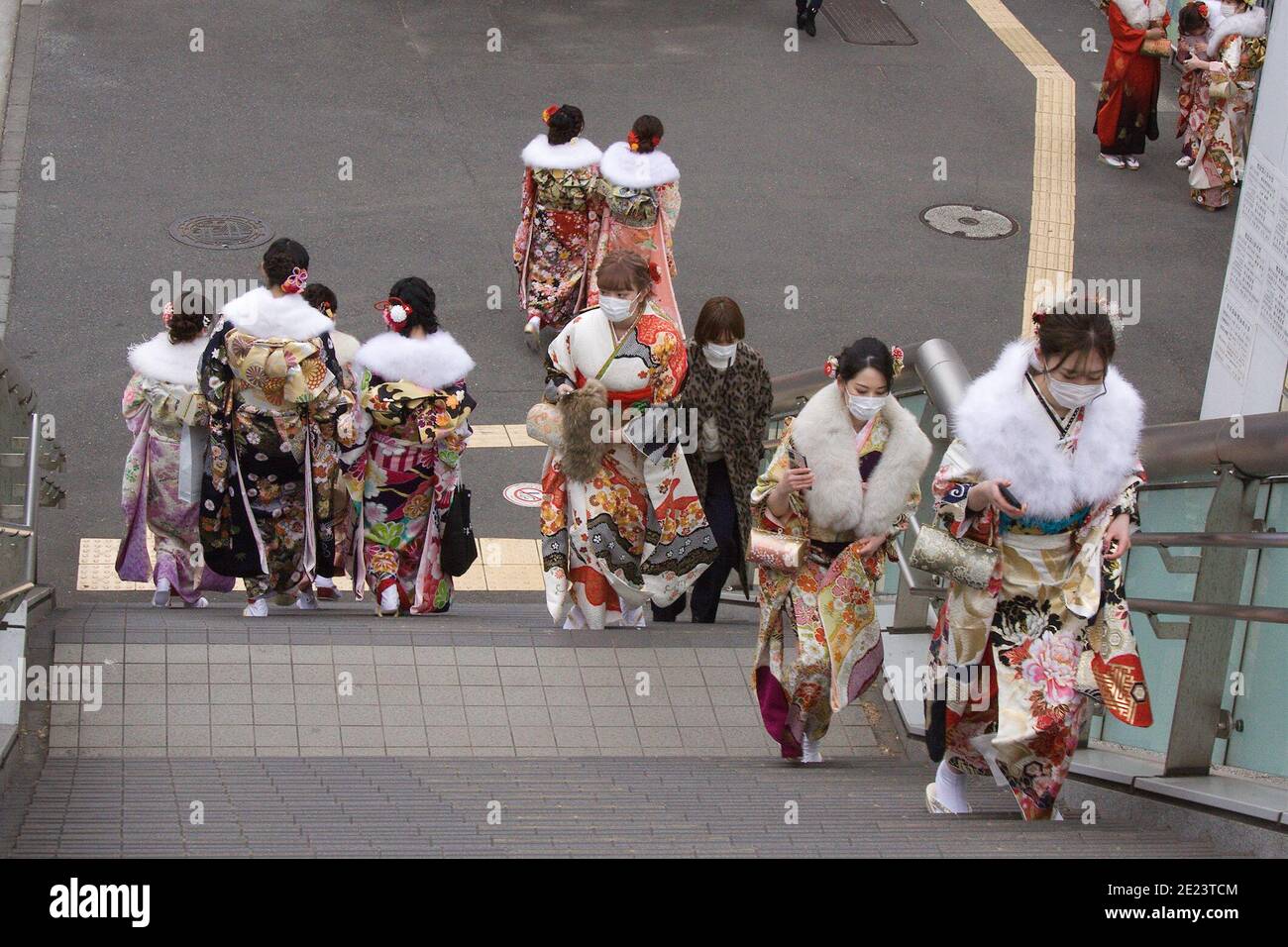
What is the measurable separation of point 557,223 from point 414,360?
484cm

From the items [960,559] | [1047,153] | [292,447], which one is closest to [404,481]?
[292,447]

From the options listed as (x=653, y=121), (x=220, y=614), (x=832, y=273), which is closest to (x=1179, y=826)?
(x=220, y=614)

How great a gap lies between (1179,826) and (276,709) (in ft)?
10.1

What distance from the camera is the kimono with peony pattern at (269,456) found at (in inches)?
277

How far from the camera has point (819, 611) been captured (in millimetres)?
5996

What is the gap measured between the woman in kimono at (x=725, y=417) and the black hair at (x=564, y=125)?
4393 mm

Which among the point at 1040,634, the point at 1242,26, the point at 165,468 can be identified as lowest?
the point at 165,468

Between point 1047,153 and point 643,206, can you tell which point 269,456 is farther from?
point 1047,153

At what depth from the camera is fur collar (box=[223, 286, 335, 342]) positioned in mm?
6961

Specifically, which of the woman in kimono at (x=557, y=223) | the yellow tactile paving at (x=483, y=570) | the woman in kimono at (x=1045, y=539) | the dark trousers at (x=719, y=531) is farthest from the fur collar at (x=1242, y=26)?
the woman in kimono at (x=1045, y=539)

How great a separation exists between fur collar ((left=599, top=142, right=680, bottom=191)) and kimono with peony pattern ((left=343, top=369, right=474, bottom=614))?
4068 mm

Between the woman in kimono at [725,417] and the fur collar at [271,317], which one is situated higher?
the fur collar at [271,317]

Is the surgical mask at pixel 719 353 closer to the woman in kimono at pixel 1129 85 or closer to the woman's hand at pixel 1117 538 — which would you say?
the woman's hand at pixel 1117 538

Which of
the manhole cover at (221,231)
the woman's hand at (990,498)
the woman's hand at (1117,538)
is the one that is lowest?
the manhole cover at (221,231)
